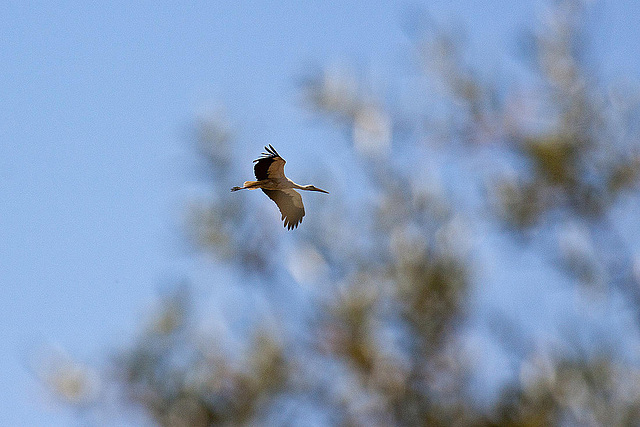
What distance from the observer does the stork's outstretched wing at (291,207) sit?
348 inches

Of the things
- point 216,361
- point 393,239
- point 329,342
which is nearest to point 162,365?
point 216,361

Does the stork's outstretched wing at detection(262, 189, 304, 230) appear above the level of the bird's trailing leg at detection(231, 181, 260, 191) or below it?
above

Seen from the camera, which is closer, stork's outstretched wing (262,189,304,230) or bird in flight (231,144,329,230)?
bird in flight (231,144,329,230)

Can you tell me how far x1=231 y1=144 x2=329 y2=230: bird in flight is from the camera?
8.12 m

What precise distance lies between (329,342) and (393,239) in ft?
2.08

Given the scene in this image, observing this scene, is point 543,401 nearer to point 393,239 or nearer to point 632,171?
point 393,239

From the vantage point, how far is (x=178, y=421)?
16.0 ft

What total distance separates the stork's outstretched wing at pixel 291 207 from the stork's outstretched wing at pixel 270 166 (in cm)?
50

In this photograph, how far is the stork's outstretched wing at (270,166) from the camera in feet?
26.2

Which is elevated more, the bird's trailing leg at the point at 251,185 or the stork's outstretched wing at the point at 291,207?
the stork's outstretched wing at the point at 291,207

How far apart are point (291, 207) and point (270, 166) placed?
0.76 m

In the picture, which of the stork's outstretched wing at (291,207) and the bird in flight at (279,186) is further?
the stork's outstretched wing at (291,207)

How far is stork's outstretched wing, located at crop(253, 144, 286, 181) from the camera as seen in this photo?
7.99 metres

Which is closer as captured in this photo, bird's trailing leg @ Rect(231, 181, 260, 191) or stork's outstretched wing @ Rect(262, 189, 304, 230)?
bird's trailing leg @ Rect(231, 181, 260, 191)
